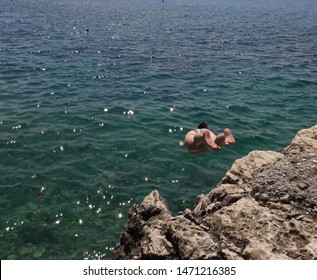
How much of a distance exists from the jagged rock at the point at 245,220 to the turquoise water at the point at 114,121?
8.74 feet

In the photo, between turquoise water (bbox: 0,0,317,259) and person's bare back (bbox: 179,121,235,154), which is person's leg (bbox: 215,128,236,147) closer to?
person's bare back (bbox: 179,121,235,154)

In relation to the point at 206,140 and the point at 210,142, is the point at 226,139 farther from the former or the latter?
the point at 206,140

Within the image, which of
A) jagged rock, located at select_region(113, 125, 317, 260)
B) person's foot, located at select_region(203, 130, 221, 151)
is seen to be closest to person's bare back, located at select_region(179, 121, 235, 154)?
person's foot, located at select_region(203, 130, 221, 151)

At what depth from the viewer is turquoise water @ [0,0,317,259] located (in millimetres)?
12477

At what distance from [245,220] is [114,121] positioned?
41.8ft

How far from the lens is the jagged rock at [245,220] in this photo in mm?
7445

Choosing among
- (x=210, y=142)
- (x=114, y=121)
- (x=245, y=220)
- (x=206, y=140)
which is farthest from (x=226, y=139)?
(x=114, y=121)

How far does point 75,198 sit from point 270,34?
4730cm

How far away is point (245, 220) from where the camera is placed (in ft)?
27.2

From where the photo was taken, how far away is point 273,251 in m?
7.21

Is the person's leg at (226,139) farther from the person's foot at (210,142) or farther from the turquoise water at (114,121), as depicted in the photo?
the turquoise water at (114,121)

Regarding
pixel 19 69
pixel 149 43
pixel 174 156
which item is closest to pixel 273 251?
pixel 174 156

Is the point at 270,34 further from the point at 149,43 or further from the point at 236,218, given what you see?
the point at 236,218

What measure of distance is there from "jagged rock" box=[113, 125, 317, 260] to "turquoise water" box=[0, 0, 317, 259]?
2.66 metres
